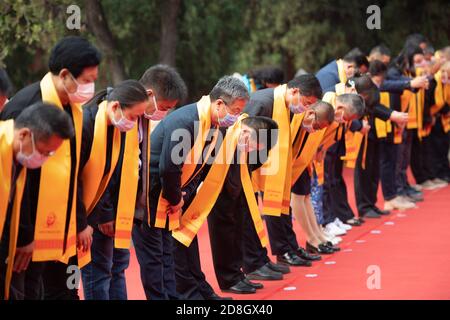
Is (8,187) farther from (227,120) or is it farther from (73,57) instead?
(227,120)

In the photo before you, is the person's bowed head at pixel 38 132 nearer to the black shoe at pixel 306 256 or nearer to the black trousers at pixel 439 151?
the black shoe at pixel 306 256

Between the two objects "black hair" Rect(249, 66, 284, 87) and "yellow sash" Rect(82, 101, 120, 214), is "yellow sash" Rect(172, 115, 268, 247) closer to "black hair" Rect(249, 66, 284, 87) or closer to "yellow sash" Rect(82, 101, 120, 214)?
"yellow sash" Rect(82, 101, 120, 214)

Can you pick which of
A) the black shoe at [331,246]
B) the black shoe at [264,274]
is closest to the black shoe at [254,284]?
the black shoe at [264,274]

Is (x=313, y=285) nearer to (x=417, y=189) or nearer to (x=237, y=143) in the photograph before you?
(x=237, y=143)

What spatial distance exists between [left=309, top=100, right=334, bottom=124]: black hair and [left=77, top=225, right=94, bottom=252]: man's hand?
295 centimetres

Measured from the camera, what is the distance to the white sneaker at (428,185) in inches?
468

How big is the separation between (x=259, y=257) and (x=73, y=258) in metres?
2.53

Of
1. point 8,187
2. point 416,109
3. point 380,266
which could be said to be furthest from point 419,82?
point 8,187

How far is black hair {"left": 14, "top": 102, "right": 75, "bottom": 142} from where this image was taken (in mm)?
4387

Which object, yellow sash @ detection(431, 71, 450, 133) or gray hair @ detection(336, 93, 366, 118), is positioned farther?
yellow sash @ detection(431, 71, 450, 133)

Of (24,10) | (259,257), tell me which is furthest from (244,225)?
(24,10)

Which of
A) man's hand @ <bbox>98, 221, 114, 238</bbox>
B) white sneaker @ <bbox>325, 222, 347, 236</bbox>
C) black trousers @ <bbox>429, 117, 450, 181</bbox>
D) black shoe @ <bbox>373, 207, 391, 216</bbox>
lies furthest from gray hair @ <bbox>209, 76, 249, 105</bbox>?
black trousers @ <bbox>429, 117, 450, 181</bbox>

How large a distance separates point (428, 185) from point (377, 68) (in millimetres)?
2585

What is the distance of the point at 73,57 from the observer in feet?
15.6
